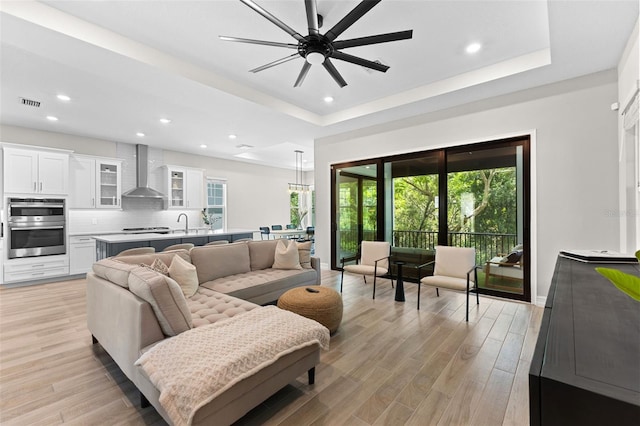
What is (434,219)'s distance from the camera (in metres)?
4.96

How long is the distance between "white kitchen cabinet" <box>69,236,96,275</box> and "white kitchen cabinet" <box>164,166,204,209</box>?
1.93 meters

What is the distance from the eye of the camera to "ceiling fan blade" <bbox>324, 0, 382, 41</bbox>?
6.59ft

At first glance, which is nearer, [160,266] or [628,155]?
[160,266]

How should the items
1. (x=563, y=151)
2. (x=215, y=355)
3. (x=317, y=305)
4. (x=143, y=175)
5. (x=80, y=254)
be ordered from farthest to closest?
(x=143, y=175), (x=80, y=254), (x=563, y=151), (x=317, y=305), (x=215, y=355)

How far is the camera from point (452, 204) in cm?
474

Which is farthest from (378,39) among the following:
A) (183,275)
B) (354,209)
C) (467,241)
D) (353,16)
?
(354,209)

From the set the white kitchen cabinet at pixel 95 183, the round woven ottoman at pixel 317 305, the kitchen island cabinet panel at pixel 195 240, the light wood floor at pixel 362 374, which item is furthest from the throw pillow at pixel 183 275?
the white kitchen cabinet at pixel 95 183

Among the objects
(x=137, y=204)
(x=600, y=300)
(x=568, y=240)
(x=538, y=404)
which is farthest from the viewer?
(x=137, y=204)

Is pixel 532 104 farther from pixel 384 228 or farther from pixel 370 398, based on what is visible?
pixel 370 398

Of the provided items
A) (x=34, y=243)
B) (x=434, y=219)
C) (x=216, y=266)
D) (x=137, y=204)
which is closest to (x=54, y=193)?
(x=34, y=243)

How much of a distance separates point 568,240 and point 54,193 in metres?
8.58

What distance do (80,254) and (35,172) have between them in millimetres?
1731

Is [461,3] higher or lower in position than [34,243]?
higher

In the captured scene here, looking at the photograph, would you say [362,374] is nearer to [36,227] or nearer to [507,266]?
[507,266]
